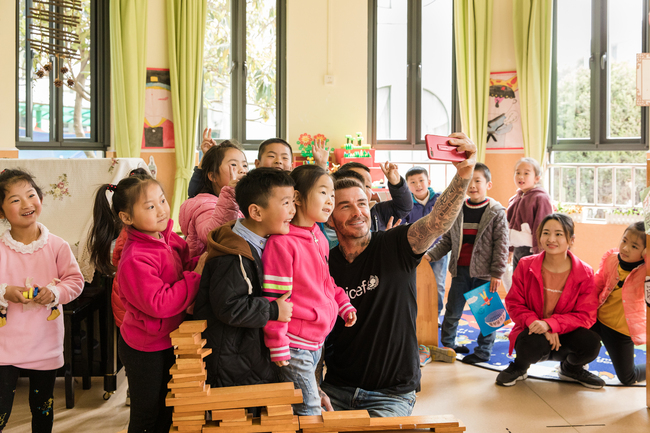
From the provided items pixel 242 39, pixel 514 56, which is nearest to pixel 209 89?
pixel 242 39

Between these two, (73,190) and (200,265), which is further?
(73,190)

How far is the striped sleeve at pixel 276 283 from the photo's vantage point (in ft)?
4.69

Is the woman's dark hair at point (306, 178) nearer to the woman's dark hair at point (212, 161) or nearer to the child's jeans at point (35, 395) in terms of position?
the woman's dark hair at point (212, 161)

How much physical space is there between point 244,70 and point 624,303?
14.9ft

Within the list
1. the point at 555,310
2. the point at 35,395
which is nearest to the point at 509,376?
the point at 555,310

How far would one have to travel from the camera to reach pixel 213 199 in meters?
2.12

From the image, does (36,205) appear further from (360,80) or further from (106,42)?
(360,80)

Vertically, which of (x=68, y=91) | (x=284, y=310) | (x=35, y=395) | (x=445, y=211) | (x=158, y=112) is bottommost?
(x=35, y=395)

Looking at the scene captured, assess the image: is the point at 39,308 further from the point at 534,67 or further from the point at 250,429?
the point at 534,67

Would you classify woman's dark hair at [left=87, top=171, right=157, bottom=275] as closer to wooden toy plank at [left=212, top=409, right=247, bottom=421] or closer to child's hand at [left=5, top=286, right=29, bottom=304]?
child's hand at [left=5, top=286, right=29, bottom=304]

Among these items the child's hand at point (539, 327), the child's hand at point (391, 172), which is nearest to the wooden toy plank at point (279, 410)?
the child's hand at point (391, 172)

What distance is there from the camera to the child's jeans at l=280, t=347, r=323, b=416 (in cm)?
147

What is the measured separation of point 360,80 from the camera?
5852 mm

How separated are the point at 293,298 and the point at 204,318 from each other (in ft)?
0.83
